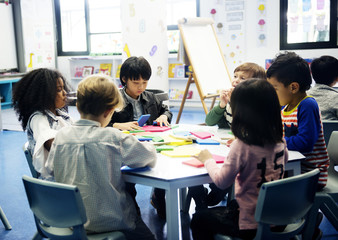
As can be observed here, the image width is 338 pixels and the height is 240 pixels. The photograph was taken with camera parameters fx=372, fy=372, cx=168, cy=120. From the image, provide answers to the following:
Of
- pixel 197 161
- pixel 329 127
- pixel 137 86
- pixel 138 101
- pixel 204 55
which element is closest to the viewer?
pixel 197 161

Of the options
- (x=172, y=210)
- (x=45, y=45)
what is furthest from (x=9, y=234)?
(x=45, y=45)

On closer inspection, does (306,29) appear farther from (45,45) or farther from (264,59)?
(45,45)

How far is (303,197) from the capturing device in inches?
51.8

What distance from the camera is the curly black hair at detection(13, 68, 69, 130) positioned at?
1735 millimetres

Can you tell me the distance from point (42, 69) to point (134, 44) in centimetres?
281

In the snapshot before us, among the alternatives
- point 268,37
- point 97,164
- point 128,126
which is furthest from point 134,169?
point 268,37

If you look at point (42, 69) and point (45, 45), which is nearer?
point (42, 69)

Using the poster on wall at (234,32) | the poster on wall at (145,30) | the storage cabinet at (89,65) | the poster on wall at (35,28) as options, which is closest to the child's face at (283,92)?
the poster on wall at (145,30)

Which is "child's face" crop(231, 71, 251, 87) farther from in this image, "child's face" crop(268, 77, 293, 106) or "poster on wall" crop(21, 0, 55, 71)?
"poster on wall" crop(21, 0, 55, 71)

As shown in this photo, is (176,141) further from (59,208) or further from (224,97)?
(59,208)

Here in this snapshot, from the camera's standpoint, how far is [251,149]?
1.29m

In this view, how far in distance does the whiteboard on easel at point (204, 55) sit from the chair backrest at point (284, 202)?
3.02 meters

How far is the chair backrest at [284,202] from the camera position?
121cm

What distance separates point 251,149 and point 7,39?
7476mm
